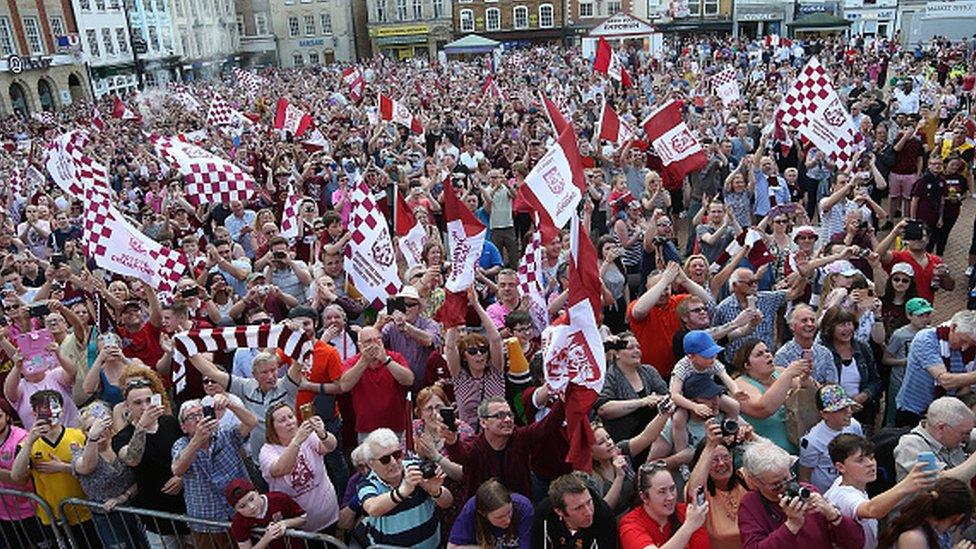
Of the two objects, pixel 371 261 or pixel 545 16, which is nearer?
pixel 371 261

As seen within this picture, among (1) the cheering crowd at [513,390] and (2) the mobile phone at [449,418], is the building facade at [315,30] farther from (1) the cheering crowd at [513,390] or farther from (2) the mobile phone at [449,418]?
(2) the mobile phone at [449,418]

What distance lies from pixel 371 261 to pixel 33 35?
42.9 metres

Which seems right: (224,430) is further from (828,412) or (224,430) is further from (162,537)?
(828,412)

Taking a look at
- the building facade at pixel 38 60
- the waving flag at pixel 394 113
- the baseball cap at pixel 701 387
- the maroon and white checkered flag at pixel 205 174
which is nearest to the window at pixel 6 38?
the building facade at pixel 38 60

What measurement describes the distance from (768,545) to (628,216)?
5145 mm

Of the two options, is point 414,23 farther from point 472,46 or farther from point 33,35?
point 33,35

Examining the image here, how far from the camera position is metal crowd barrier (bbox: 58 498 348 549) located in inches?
184

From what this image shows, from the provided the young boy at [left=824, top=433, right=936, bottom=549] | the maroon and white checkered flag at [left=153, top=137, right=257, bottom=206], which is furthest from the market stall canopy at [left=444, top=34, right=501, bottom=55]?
the young boy at [left=824, top=433, right=936, bottom=549]

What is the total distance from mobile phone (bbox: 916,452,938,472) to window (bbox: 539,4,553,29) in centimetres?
6034

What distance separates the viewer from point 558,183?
5.46 metres

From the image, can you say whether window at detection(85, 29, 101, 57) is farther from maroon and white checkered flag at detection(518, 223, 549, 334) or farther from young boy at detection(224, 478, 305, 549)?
young boy at detection(224, 478, 305, 549)

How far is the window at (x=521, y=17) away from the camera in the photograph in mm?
60531

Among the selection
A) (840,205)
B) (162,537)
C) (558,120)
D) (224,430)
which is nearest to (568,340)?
(558,120)

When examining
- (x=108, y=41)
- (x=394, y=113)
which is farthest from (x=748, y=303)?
(x=108, y=41)
